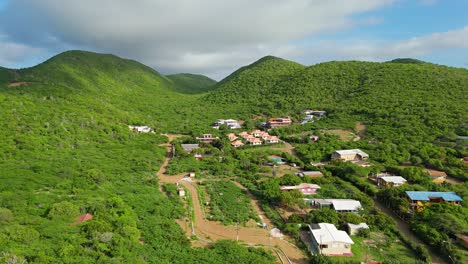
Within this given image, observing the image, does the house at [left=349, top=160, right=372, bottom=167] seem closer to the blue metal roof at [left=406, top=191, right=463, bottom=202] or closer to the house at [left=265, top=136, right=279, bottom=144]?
the blue metal roof at [left=406, top=191, right=463, bottom=202]

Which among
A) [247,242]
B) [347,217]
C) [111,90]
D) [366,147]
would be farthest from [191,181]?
[111,90]

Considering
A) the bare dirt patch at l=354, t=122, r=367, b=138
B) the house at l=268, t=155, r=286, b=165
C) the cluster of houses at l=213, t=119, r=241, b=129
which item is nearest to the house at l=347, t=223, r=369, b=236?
the house at l=268, t=155, r=286, b=165

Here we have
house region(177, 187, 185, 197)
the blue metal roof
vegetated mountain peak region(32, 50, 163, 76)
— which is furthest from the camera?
vegetated mountain peak region(32, 50, 163, 76)

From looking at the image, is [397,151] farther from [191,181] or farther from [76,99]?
[76,99]

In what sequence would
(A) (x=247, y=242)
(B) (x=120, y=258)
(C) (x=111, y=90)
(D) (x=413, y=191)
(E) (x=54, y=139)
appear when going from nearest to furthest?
1. (B) (x=120, y=258)
2. (A) (x=247, y=242)
3. (D) (x=413, y=191)
4. (E) (x=54, y=139)
5. (C) (x=111, y=90)

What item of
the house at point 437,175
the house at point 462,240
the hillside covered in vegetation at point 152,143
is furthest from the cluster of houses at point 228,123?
the house at point 462,240

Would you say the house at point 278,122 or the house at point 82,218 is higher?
the house at point 278,122

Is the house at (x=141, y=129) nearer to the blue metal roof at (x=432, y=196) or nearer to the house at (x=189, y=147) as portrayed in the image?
the house at (x=189, y=147)
